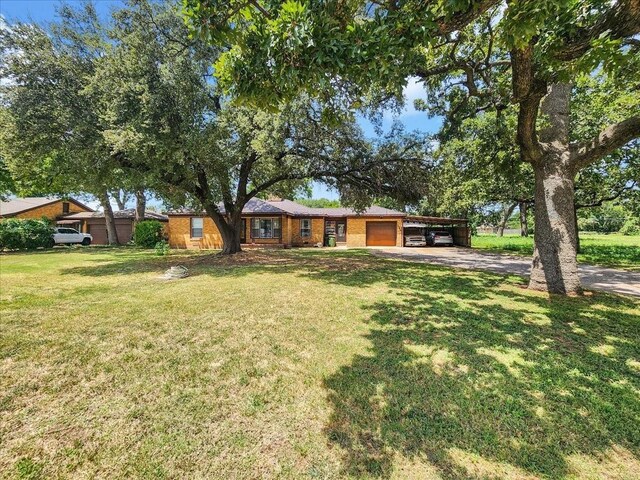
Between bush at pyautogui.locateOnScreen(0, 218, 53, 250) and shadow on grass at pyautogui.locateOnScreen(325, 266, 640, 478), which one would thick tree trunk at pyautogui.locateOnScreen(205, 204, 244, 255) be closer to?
shadow on grass at pyautogui.locateOnScreen(325, 266, 640, 478)

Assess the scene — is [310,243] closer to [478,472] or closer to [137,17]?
[137,17]

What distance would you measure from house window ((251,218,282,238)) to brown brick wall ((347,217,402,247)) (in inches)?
214

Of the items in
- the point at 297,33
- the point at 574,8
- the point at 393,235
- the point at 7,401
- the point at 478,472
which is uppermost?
the point at 574,8

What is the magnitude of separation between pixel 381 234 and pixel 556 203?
16.6m

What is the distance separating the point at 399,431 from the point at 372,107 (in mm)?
9993

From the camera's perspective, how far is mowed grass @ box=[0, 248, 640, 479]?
7.66ft

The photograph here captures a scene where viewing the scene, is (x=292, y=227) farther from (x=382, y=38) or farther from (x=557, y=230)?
(x=382, y=38)

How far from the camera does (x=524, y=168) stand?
1445 cm

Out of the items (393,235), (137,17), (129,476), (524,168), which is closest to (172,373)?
(129,476)

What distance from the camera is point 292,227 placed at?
74.2 ft

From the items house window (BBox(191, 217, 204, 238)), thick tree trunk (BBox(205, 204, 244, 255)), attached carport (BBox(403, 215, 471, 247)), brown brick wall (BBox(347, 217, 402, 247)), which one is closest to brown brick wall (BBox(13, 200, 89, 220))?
house window (BBox(191, 217, 204, 238))

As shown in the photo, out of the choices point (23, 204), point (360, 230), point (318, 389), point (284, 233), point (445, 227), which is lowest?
point (318, 389)

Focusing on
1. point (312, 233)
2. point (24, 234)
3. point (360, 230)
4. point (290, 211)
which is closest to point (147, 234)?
point (24, 234)

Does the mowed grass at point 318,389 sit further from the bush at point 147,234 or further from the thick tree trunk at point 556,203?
the bush at point 147,234
